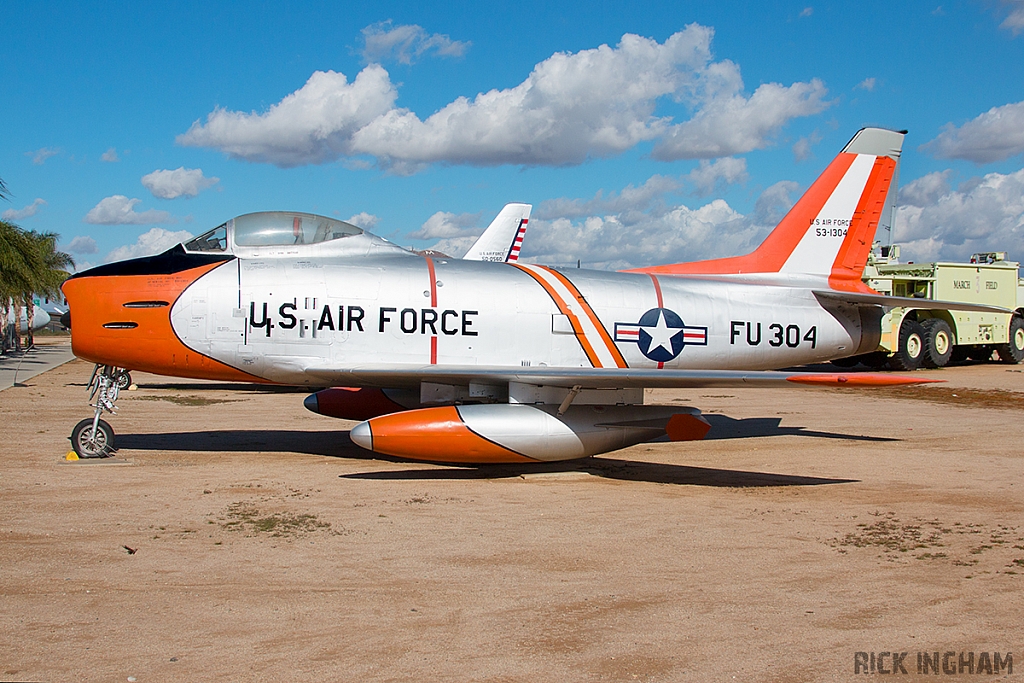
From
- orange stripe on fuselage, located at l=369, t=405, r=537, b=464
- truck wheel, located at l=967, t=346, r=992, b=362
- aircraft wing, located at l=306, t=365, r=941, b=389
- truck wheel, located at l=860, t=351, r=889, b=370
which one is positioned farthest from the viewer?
truck wheel, located at l=967, t=346, r=992, b=362

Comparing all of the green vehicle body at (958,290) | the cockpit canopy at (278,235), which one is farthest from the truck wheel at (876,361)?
the cockpit canopy at (278,235)

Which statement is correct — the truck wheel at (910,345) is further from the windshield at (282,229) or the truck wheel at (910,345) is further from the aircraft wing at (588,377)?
the windshield at (282,229)

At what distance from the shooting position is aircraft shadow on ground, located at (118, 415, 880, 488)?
888 centimetres

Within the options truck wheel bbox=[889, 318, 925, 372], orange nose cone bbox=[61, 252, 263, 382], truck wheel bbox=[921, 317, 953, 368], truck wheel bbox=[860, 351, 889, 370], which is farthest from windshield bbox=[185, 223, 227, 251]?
truck wheel bbox=[921, 317, 953, 368]

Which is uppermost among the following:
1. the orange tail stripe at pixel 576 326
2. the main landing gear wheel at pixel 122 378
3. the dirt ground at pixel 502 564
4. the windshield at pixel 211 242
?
the windshield at pixel 211 242

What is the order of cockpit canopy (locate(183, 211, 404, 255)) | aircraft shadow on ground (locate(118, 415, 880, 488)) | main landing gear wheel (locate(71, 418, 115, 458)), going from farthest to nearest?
cockpit canopy (locate(183, 211, 404, 255)) → main landing gear wheel (locate(71, 418, 115, 458)) → aircraft shadow on ground (locate(118, 415, 880, 488))

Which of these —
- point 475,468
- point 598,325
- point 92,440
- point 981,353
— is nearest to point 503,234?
point 598,325

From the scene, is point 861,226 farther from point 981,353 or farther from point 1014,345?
point 981,353

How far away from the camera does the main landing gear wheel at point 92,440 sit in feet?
30.5

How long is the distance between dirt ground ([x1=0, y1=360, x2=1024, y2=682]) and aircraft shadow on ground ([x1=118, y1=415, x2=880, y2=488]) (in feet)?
0.24

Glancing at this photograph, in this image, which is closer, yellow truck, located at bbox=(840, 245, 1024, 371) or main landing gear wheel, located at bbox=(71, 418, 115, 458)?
main landing gear wheel, located at bbox=(71, 418, 115, 458)

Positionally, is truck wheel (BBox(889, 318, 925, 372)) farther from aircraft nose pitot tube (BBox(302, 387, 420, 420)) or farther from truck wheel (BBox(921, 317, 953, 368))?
aircraft nose pitot tube (BBox(302, 387, 420, 420))

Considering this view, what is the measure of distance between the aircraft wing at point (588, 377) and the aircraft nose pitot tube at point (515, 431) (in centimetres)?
39

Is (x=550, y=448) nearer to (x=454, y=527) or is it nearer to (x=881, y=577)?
(x=454, y=527)
